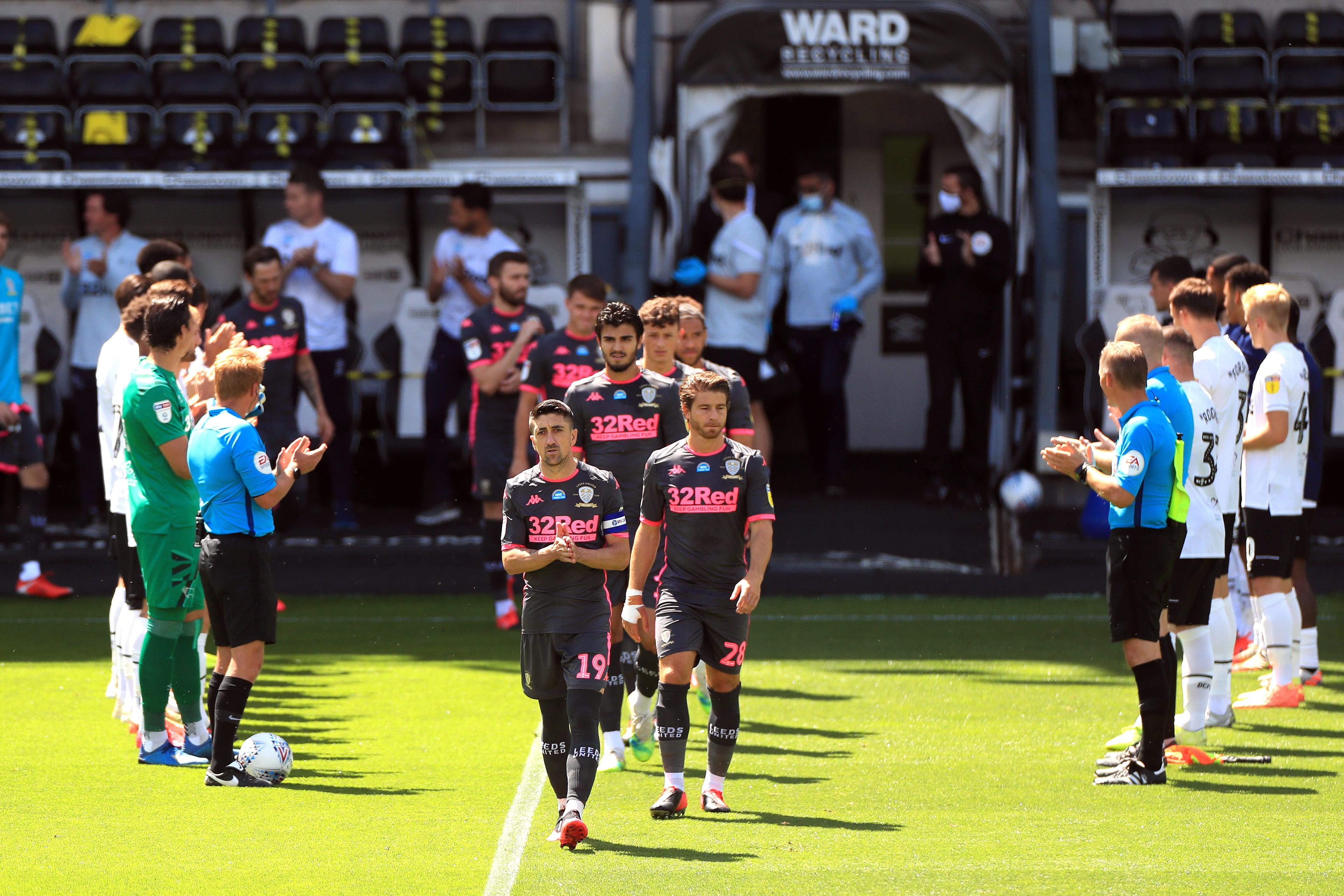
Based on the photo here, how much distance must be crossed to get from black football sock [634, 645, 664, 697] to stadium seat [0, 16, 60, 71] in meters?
11.1

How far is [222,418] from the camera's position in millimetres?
6707

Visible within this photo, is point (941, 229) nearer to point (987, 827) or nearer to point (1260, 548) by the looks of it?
point (1260, 548)

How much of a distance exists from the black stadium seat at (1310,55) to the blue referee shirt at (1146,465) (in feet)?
31.8

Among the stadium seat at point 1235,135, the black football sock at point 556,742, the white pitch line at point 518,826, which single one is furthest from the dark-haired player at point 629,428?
the stadium seat at point 1235,135

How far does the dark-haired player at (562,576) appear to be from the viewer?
6.01 m

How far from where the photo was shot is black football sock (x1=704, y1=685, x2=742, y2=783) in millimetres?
6320

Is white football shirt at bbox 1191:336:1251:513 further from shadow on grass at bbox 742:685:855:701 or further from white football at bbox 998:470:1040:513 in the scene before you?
white football at bbox 998:470:1040:513

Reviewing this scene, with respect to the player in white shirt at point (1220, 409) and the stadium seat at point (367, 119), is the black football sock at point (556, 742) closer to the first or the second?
the player in white shirt at point (1220, 409)

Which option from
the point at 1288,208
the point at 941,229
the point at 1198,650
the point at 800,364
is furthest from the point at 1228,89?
the point at 1198,650

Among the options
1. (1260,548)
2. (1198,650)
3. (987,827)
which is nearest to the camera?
(987,827)

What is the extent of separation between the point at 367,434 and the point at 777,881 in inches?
392

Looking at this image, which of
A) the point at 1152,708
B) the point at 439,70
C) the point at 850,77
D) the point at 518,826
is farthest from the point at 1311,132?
the point at 518,826

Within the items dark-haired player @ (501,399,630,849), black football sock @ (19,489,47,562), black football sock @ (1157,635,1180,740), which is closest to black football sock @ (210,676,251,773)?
dark-haired player @ (501,399,630,849)

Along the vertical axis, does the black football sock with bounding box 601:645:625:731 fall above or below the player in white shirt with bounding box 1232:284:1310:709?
below
